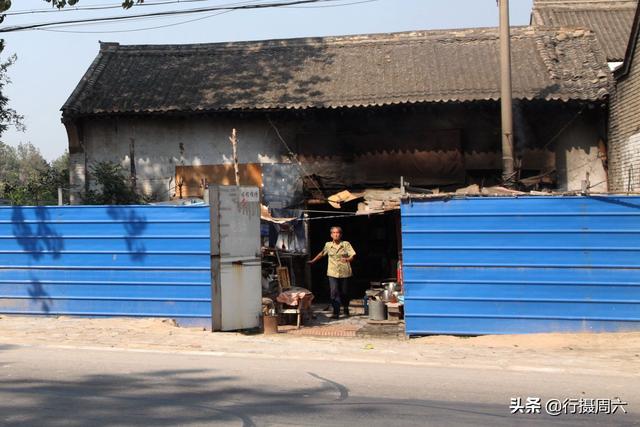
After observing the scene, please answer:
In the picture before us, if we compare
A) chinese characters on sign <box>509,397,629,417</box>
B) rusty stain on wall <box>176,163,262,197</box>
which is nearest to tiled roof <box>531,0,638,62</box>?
rusty stain on wall <box>176,163,262,197</box>

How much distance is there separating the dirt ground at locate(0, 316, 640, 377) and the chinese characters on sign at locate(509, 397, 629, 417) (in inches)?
66.6

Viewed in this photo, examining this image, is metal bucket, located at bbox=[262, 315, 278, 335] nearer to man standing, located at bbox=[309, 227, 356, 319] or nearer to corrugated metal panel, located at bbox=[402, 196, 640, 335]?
man standing, located at bbox=[309, 227, 356, 319]

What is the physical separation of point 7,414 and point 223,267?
5.61m

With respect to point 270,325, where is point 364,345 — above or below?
below

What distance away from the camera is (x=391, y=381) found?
280 inches

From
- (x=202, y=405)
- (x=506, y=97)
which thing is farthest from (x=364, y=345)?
(x=506, y=97)

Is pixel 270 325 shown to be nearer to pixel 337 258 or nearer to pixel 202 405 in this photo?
pixel 337 258

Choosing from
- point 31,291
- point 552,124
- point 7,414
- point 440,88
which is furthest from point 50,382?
point 552,124

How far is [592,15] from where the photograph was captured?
23.6 m

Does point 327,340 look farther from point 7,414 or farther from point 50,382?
point 7,414

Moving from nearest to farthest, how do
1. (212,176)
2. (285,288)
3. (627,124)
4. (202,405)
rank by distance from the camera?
1. (202,405)
2. (285,288)
3. (627,124)
4. (212,176)

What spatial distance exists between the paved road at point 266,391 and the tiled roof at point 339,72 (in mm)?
7743

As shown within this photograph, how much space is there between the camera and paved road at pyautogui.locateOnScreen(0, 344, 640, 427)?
5.60 m

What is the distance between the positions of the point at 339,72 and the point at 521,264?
7.79 meters
